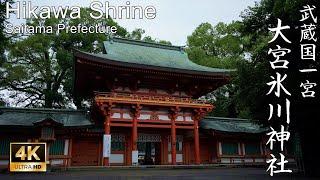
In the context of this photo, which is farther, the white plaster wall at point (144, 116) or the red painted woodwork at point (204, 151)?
the red painted woodwork at point (204, 151)

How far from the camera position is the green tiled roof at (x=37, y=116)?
2041 centimetres

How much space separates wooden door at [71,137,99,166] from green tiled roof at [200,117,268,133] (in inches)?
320

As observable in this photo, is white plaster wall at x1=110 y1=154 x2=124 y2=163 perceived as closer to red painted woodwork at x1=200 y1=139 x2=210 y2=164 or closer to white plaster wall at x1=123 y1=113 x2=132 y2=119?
white plaster wall at x1=123 y1=113 x2=132 y2=119

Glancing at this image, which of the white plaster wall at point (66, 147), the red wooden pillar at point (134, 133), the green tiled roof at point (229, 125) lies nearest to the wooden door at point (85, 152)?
the white plaster wall at point (66, 147)

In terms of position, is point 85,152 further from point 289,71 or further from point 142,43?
point 289,71

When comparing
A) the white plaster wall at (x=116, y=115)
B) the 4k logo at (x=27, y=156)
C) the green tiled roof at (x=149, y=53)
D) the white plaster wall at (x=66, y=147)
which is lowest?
the white plaster wall at (x=66, y=147)

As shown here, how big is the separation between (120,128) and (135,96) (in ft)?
8.55

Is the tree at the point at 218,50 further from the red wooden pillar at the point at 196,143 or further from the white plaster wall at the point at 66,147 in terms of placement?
the white plaster wall at the point at 66,147

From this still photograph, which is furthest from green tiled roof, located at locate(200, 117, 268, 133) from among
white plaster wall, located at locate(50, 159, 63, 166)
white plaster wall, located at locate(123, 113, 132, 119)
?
white plaster wall, located at locate(50, 159, 63, 166)

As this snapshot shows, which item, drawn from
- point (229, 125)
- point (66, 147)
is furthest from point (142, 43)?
point (66, 147)

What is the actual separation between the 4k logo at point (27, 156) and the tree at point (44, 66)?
22.8 m

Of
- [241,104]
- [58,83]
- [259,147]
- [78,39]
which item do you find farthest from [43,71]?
[241,104]

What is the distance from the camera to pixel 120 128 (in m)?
22.2

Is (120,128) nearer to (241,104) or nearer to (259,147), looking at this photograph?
(241,104)
